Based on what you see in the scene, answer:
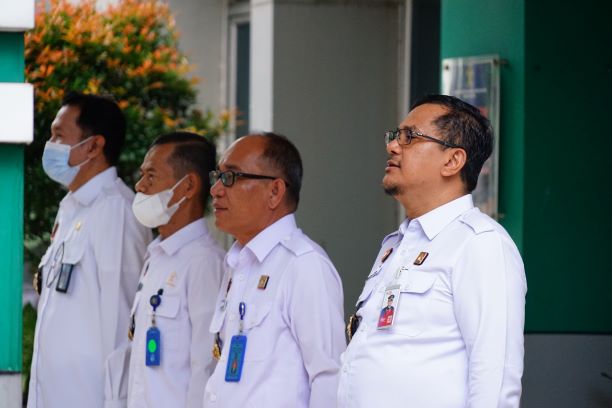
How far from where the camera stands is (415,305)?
352 centimetres

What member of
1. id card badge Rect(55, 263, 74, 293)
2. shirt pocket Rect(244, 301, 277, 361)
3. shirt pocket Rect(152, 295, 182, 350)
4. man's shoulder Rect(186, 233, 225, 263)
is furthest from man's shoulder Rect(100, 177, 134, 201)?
shirt pocket Rect(244, 301, 277, 361)

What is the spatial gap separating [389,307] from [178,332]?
5.32 ft

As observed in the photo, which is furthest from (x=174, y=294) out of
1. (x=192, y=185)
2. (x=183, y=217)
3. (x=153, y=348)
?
(x=192, y=185)

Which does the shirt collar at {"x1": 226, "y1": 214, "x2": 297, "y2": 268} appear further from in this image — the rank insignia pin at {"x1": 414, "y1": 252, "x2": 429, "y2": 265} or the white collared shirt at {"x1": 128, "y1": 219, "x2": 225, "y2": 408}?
the rank insignia pin at {"x1": 414, "y1": 252, "x2": 429, "y2": 265}

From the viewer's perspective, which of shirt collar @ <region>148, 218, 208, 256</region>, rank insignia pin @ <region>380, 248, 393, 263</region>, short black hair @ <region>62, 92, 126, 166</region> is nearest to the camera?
rank insignia pin @ <region>380, 248, 393, 263</region>

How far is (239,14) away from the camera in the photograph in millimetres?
11508

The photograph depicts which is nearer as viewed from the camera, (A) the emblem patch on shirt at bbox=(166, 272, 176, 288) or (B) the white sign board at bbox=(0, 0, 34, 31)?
(B) the white sign board at bbox=(0, 0, 34, 31)

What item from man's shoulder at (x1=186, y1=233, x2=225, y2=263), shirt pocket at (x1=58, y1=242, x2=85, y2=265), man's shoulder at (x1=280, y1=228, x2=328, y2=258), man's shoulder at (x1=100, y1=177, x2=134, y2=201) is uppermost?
man's shoulder at (x1=100, y1=177, x2=134, y2=201)

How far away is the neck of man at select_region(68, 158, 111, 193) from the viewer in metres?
5.90

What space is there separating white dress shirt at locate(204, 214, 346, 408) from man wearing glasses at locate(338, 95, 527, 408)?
52 cm

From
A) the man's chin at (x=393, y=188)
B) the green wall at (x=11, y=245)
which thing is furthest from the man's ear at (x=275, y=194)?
the green wall at (x=11, y=245)

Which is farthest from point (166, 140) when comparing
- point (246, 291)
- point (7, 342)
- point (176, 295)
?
point (7, 342)

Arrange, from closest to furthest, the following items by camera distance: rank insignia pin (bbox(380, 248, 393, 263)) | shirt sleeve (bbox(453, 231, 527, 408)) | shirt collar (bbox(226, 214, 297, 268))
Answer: shirt sleeve (bbox(453, 231, 527, 408))
rank insignia pin (bbox(380, 248, 393, 263))
shirt collar (bbox(226, 214, 297, 268))

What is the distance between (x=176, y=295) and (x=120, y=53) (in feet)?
14.1
